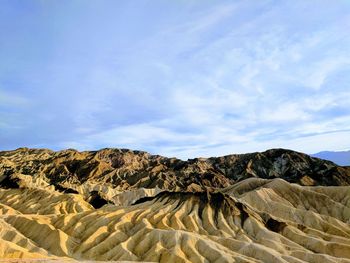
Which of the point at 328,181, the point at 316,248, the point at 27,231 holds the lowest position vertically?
the point at 316,248

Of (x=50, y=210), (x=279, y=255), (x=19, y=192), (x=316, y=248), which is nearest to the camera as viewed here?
(x=279, y=255)

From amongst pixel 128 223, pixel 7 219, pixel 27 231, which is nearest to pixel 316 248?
pixel 128 223

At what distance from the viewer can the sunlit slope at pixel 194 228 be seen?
261 ft

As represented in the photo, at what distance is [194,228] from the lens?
99.5m

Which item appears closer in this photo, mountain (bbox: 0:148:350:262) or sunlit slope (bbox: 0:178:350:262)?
mountain (bbox: 0:148:350:262)

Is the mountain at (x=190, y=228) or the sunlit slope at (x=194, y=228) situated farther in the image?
the sunlit slope at (x=194, y=228)

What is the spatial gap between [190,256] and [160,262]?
5597 mm

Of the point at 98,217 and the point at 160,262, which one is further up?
the point at 98,217

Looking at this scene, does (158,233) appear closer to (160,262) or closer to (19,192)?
(160,262)

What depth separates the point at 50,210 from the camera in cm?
12694

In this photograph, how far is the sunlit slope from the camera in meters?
79.4

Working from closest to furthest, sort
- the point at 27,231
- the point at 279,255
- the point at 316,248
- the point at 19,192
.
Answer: the point at 279,255
the point at 316,248
the point at 27,231
the point at 19,192

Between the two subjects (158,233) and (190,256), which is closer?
(190,256)

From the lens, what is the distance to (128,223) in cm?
9838
